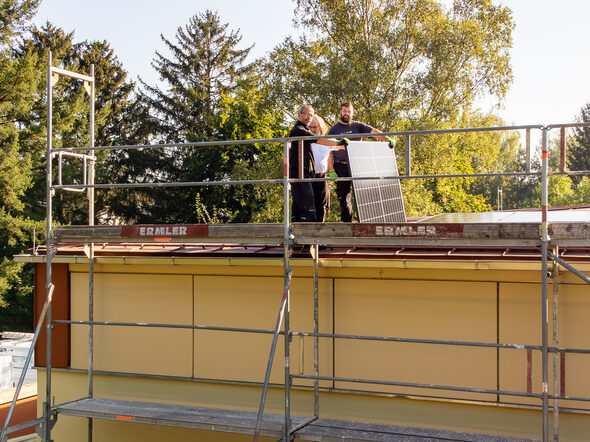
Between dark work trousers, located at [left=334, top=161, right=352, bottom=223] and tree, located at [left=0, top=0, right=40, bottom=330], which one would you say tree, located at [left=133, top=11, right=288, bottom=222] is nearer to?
tree, located at [left=0, top=0, right=40, bottom=330]

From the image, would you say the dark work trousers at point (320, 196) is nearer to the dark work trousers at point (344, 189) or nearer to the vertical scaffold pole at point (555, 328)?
the dark work trousers at point (344, 189)

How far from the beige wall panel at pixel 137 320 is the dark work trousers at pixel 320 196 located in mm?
1869

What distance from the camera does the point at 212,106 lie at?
38.1m

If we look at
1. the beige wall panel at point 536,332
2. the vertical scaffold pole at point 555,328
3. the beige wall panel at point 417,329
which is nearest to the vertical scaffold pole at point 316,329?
the beige wall panel at point 417,329

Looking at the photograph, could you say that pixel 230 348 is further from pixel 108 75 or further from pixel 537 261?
pixel 108 75

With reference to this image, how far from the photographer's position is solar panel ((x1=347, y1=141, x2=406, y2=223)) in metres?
8.15

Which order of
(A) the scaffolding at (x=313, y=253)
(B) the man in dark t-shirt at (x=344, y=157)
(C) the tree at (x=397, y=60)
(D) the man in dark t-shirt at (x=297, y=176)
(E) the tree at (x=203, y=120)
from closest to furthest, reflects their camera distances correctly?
1. (A) the scaffolding at (x=313, y=253)
2. (D) the man in dark t-shirt at (x=297, y=176)
3. (B) the man in dark t-shirt at (x=344, y=157)
4. (C) the tree at (x=397, y=60)
5. (E) the tree at (x=203, y=120)

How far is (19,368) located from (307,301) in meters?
12.0

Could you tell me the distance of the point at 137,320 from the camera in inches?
349

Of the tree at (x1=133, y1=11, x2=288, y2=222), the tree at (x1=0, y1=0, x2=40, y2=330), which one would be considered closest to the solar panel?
the tree at (x1=133, y1=11, x2=288, y2=222)

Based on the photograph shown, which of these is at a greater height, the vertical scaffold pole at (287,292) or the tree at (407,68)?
the tree at (407,68)

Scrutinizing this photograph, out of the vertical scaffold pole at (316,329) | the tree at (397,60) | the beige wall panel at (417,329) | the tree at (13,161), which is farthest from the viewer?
the tree at (13,161)

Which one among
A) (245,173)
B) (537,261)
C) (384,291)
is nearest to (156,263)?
(384,291)

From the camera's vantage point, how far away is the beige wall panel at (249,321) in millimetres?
7988
